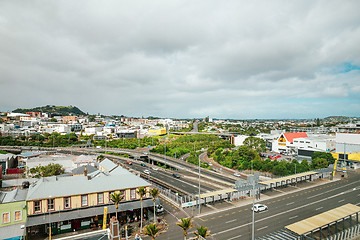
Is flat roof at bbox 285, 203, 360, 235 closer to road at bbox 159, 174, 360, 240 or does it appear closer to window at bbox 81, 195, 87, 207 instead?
road at bbox 159, 174, 360, 240

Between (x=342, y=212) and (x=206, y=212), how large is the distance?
2111 cm

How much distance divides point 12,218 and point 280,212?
43091 millimetres

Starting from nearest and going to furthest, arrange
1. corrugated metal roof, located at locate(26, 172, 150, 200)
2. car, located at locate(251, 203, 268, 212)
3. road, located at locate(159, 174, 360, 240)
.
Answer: corrugated metal roof, located at locate(26, 172, 150, 200) → road, located at locate(159, 174, 360, 240) → car, located at locate(251, 203, 268, 212)

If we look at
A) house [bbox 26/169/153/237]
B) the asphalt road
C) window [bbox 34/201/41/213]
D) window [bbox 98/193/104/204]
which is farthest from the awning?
the asphalt road

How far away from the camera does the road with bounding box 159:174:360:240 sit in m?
31.9

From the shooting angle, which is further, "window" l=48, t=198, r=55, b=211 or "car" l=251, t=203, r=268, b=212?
"car" l=251, t=203, r=268, b=212

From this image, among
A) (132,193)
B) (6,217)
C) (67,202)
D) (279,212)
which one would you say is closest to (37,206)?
(6,217)

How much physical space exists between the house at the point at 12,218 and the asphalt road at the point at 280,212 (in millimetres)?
25377

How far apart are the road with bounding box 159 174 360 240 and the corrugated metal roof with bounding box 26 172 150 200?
504 inches

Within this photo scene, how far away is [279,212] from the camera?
38500mm

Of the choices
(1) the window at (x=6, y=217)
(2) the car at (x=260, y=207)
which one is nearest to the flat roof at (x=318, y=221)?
(2) the car at (x=260, y=207)

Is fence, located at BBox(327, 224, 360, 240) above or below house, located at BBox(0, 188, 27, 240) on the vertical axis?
below

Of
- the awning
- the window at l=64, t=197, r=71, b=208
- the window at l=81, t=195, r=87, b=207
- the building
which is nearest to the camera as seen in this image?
the awning

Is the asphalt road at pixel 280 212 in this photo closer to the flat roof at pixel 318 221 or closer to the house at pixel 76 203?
the flat roof at pixel 318 221
